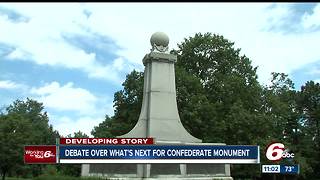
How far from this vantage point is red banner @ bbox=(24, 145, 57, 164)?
26.8m

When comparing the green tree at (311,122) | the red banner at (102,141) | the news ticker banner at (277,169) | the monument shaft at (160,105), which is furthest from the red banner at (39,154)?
the green tree at (311,122)

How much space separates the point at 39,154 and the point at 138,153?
560 centimetres

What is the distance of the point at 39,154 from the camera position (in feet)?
88.1

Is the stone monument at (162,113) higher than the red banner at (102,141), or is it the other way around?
the stone monument at (162,113)

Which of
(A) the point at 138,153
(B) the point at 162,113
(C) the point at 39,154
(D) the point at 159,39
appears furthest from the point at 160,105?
(C) the point at 39,154

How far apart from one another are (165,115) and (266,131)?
60.6ft

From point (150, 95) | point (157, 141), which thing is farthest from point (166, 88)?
point (157, 141)

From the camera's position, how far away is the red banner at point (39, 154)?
2680 cm

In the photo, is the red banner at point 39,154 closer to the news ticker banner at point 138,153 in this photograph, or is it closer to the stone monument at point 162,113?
the news ticker banner at point 138,153

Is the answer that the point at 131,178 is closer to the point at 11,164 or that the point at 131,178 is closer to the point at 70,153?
the point at 70,153

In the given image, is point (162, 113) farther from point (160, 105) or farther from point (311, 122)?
point (311, 122)

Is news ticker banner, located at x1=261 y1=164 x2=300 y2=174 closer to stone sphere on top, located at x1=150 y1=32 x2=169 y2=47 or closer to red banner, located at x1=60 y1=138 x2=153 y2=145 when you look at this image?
red banner, located at x1=60 y1=138 x2=153 y2=145

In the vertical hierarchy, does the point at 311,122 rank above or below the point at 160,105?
above

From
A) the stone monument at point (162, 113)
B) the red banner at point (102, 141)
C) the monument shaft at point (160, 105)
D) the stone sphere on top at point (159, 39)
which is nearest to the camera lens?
the red banner at point (102, 141)
